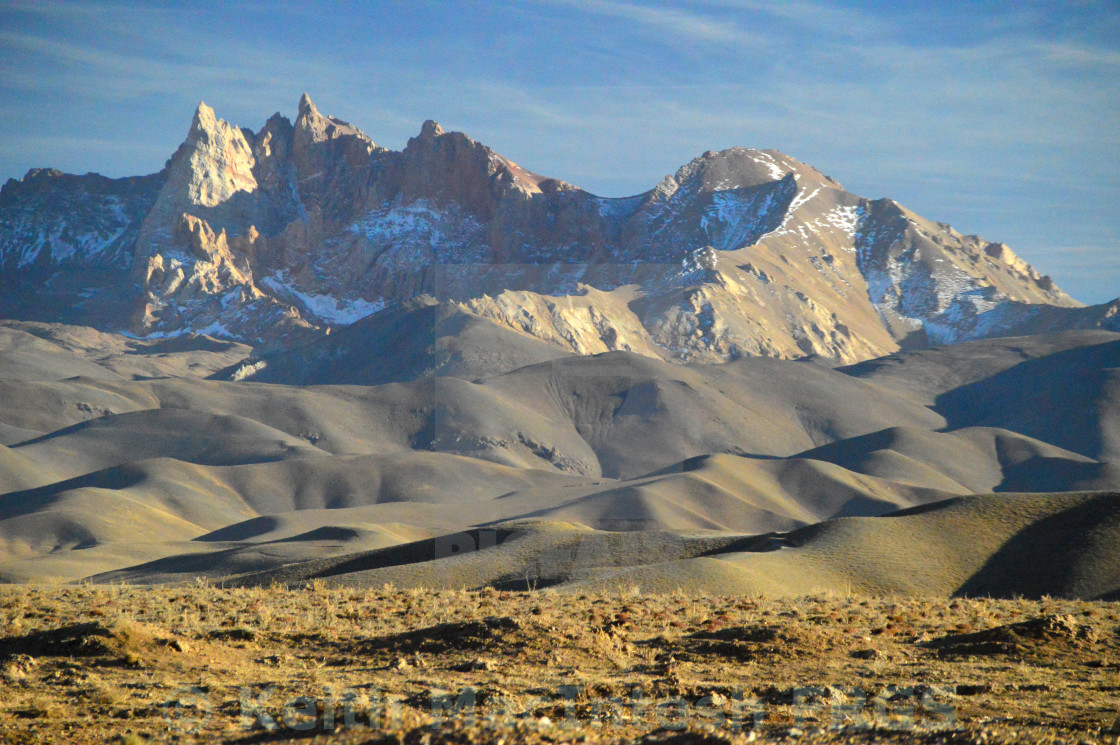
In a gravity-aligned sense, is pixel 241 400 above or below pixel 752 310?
below

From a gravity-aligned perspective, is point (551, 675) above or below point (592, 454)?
below

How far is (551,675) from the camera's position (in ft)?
37.2

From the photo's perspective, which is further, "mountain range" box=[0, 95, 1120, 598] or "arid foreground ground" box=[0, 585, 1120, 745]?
"mountain range" box=[0, 95, 1120, 598]

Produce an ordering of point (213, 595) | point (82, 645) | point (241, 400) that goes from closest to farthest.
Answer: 1. point (82, 645)
2. point (213, 595)
3. point (241, 400)

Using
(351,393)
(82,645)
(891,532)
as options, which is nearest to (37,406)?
(351,393)

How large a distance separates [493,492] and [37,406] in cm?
6187

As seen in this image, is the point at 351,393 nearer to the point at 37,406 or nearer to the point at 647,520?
the point at 37,406

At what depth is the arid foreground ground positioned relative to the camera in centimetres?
885

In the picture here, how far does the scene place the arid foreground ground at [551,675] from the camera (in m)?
8.85

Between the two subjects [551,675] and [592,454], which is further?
[592,454]

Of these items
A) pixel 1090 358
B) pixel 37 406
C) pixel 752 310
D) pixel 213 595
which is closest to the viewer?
pixel 213 595

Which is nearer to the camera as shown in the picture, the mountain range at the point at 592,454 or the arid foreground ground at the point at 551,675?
the arid foreground ground at the point at 551,675

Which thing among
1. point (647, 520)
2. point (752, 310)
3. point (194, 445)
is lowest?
point (647, 520)

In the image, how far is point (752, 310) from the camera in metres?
185
